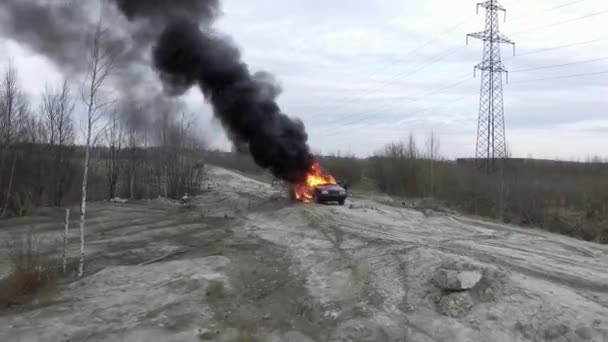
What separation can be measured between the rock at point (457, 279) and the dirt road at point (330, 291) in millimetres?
26

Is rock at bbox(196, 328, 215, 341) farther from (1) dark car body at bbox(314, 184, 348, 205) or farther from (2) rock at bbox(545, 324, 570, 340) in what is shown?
(1) dark car body at bbox(314, 184, 348, 205)

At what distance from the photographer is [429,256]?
35.7 feet

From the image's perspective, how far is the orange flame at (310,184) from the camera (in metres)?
25.8

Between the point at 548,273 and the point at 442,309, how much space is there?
3.52 meters

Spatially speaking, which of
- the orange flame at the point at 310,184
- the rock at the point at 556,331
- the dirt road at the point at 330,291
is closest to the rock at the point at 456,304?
the dirt road at the point at 330,291

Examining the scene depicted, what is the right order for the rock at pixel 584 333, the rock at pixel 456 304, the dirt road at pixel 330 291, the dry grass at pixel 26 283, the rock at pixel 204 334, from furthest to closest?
the dry grass at pixel 26 283
the rock at pixel 456 304
the dirt road at pixel 330 291
the rock at pixel 204 334
the rock at pixel 584 333

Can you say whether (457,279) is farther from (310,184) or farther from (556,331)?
(310,184)

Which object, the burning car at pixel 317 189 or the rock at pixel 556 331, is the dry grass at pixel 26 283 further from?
the burning car at pixel 317 189

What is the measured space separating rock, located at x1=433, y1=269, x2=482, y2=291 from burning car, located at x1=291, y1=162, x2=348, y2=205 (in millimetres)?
15694

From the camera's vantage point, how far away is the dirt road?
311 inches

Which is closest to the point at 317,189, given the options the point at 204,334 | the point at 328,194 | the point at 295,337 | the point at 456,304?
the point at 328,194

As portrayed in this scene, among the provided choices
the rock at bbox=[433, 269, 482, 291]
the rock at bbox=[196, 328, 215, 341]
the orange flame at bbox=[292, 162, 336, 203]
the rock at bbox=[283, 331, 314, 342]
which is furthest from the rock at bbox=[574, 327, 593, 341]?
the orange flame at bbox=[292, 162, 336, 203]

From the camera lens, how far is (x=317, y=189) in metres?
25.2

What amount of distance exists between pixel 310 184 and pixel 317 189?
1228 mm
